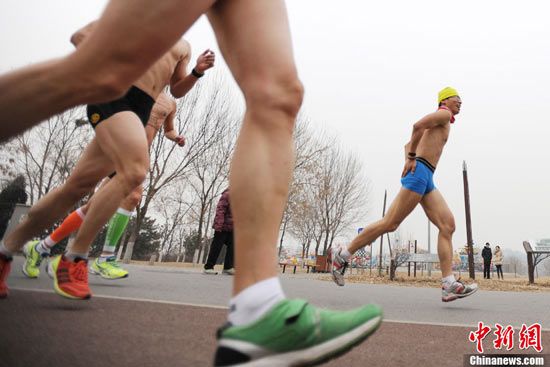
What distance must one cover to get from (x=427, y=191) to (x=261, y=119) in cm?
376

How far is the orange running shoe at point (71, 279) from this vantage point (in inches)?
86.4

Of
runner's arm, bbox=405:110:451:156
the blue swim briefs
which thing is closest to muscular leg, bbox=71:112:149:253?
the blue swim briefs

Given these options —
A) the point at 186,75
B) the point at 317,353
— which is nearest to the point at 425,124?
the point at 186,75

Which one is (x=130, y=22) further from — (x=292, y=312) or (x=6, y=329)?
(x=6, y=329)

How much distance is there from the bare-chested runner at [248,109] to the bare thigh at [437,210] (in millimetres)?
3543

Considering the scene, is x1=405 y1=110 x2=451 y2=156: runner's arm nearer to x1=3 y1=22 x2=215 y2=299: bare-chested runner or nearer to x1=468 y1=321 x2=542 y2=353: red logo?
x1=468 y1=321 x2=542 y2=353: red logo

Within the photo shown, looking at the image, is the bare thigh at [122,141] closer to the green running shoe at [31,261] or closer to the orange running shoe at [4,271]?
the orange running shoe at [4,271]

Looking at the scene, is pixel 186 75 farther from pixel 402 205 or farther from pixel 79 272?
pixel 402 205

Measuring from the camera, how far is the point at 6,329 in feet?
5.05

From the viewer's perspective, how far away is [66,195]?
258 centimetres

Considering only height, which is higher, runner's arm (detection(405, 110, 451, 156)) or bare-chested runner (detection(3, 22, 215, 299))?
runner's arm (detection(405, 110, 451, 156))

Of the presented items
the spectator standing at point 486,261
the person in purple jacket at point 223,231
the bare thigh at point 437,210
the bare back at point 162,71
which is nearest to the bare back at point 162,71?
the bare back at point 162,71

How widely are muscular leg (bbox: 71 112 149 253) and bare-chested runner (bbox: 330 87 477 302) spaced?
2.91 m

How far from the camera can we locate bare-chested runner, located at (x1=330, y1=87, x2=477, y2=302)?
171 inches
